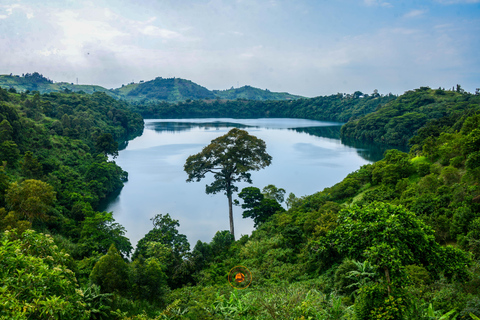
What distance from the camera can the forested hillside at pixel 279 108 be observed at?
3883 inches

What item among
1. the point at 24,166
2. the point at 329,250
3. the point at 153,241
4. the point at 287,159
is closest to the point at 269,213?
the point at 153,241

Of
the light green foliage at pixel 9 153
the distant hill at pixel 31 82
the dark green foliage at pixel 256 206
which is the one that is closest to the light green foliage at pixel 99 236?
the dark green foliage at pixel 256 206

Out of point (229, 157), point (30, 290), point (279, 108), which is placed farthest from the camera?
point (279, 108)

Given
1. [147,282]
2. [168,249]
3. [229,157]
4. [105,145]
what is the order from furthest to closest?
[105,145] < [229,157] < [168,249] < [147,282]

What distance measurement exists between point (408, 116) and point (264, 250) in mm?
51665

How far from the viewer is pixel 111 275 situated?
8.52m

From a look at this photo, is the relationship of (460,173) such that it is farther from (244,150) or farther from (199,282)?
(199,282)

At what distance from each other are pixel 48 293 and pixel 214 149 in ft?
45.3

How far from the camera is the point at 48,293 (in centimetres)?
509

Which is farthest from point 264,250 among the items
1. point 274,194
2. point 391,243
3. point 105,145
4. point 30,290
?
point 105,145

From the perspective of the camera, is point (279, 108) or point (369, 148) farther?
point (279, 108)

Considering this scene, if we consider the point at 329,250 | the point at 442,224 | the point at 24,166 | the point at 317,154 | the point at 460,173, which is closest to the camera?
the point at 329,250

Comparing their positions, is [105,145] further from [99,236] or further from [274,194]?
[99,236]

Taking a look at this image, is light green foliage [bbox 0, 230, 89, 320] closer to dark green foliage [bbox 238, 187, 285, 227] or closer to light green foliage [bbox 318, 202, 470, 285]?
light green foliage [bbox 318, 202, 470, 285]
